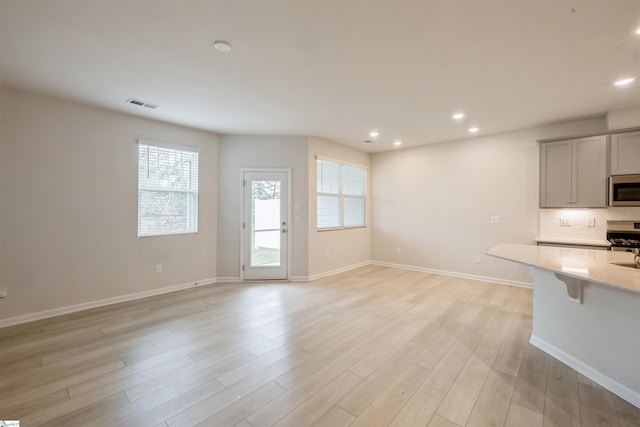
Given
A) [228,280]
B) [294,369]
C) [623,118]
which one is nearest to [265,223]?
[228,280]

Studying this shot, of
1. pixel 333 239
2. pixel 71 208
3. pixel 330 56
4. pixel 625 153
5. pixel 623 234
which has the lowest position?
pixel 333 239

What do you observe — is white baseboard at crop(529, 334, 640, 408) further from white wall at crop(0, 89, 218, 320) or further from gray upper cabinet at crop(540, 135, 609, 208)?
white wall at crop(0, 89, 218, 320)

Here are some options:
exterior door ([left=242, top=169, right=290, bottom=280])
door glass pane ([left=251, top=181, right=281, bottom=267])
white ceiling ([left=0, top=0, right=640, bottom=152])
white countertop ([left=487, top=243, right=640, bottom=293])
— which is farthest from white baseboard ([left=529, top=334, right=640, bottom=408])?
door glass pane ([left=251, top=181, right=281, bottom=267])

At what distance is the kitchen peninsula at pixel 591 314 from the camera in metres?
1.92

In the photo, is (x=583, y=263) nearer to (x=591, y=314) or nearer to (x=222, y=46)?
(x=591, y=314)

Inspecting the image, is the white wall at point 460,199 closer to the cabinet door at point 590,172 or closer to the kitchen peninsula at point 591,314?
the cabinet door at point 590,172

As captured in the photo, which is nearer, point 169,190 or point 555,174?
point 555,174

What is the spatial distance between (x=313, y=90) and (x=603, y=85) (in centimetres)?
324

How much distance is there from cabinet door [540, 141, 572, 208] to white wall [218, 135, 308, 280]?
3.91m

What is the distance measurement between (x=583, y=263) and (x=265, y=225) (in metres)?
4.31

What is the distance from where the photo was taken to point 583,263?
7.57 feet

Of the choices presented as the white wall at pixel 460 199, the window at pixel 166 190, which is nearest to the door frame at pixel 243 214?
the window at pixel 166 190

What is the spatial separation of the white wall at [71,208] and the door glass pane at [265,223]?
4.37 ft

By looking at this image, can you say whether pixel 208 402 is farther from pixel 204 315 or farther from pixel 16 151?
pixel 16 151
